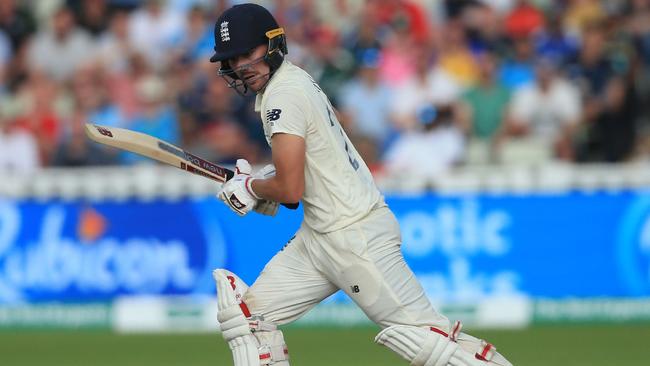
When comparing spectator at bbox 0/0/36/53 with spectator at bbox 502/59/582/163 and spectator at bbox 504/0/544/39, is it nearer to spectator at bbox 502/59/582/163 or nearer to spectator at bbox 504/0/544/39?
spectator at bbox 504/0/544/39

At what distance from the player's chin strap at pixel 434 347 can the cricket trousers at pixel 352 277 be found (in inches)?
2.1

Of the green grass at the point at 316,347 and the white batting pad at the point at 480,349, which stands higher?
the green grass at the point at 316,347

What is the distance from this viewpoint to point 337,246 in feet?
16.9

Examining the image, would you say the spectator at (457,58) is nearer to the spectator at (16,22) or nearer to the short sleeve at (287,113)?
the spectator at (16,22)

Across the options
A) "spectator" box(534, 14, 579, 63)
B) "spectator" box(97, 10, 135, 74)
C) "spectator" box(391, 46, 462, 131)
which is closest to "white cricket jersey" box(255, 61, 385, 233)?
"spectator" box(391, 46, 462, 131)

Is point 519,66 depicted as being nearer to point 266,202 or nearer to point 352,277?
point 266,202

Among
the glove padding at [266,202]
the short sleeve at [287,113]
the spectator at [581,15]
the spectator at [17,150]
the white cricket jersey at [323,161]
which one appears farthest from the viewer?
the spectator at [581,15]

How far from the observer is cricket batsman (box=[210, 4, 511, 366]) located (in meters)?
5.04

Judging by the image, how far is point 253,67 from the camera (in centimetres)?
516

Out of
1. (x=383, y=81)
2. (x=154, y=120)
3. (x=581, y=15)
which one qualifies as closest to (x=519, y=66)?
(x=581, y=15)

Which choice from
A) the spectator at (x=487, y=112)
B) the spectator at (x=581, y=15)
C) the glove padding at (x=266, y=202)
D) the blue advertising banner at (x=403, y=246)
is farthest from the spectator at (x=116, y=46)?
the glove padding at (x=266, y=202)

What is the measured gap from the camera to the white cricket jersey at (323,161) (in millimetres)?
5090

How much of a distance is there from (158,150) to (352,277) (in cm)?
100

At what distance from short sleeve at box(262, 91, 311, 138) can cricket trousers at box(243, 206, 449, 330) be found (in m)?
0.46
